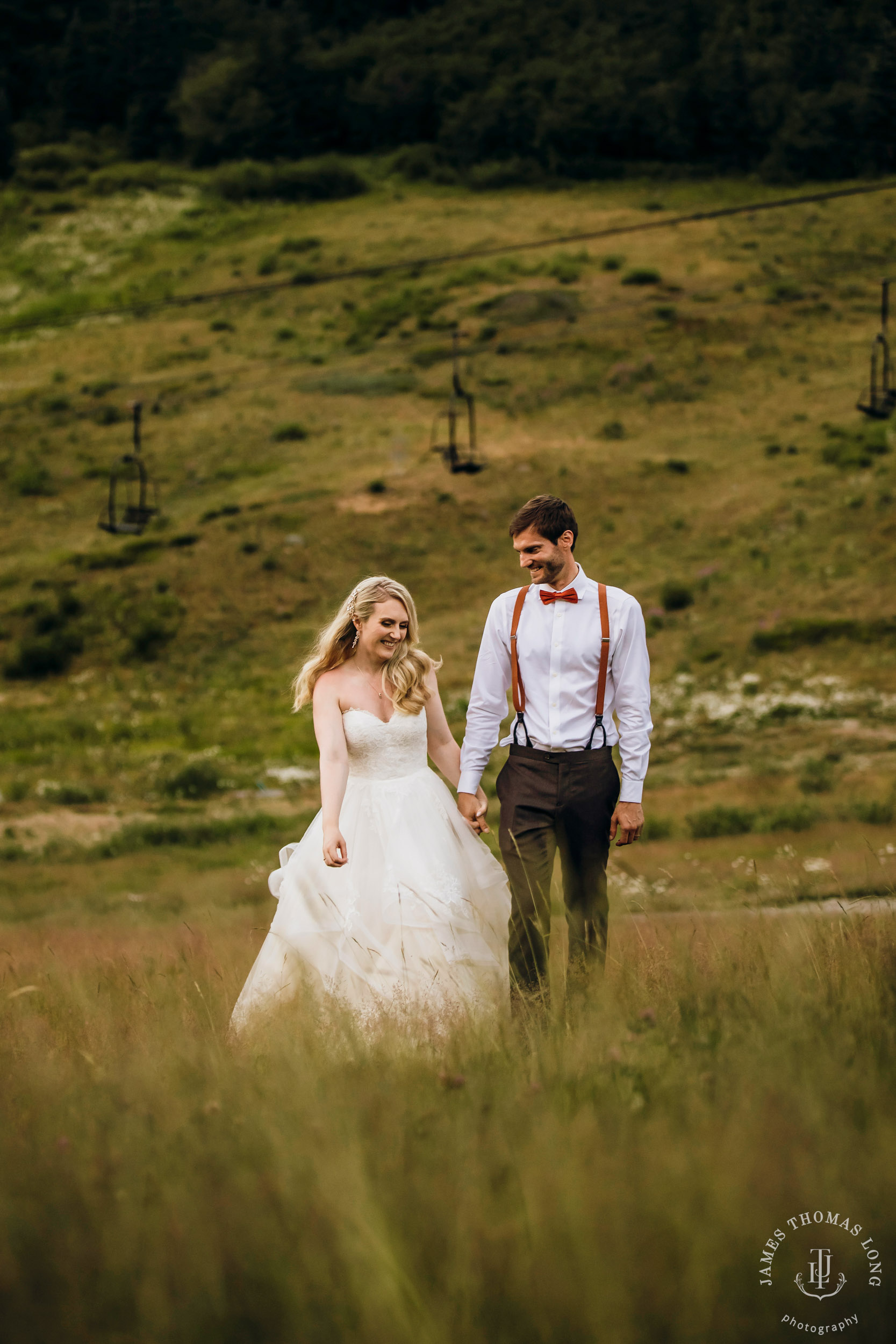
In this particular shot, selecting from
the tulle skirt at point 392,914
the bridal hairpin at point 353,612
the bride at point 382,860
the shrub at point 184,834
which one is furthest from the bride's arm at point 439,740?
the shrub at point 184,834

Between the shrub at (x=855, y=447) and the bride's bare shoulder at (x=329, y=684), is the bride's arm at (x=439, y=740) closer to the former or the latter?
the bride's bare shoulder at (x=329, y=684)

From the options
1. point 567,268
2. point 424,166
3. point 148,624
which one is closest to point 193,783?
point 148,624

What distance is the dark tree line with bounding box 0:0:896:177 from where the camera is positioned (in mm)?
91938

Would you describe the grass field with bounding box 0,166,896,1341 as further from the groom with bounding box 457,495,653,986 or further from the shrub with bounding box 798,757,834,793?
the groom with bounding box 457,495,653,986

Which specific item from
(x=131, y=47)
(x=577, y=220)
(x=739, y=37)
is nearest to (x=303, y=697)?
(x=577, y=220)

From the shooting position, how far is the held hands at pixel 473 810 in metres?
4.46

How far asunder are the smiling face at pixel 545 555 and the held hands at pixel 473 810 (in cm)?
86

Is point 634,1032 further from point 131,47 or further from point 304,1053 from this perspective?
point 131,47

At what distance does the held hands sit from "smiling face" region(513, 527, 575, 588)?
86 centimetres

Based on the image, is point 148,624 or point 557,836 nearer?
point 557,836

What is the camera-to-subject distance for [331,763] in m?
4.30

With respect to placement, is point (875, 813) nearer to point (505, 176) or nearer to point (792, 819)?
point (792, 819)
